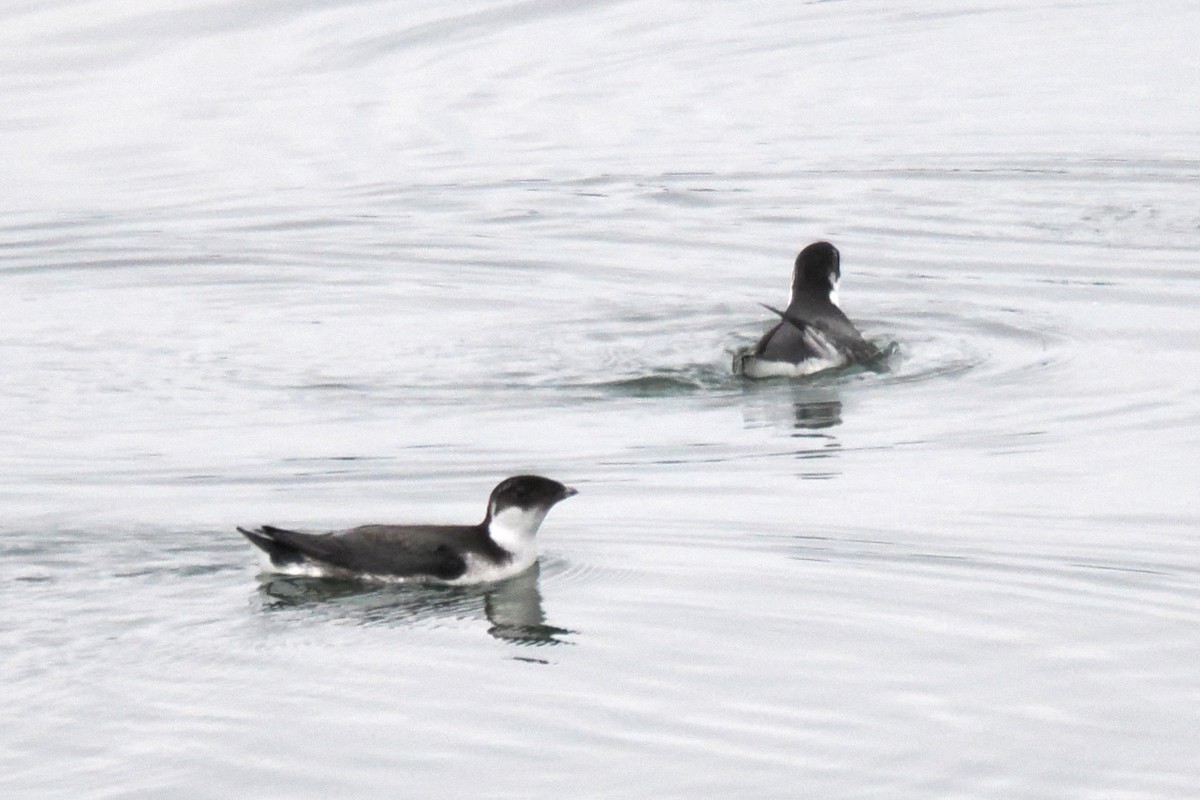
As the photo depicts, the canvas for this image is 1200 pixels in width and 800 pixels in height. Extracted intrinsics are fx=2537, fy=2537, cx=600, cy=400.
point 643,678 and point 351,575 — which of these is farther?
point 351,575

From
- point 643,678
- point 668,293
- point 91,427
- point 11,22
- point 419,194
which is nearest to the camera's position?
point 643,678

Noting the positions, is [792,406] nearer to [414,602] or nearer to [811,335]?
[811,335]

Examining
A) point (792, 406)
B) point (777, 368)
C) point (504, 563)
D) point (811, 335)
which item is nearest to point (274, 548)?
point (504, 563)

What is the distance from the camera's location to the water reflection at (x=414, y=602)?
11.2 metres

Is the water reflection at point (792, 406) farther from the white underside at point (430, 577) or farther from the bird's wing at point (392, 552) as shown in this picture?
the bird's wing at point (392, 552)

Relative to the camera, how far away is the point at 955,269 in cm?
2039

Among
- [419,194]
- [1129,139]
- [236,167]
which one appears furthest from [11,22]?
[1129,139]

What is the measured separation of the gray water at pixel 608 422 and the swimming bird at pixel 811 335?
36 centimetres

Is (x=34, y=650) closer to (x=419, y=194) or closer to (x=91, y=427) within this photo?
(x=91, y=427)

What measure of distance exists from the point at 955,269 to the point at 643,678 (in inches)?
428

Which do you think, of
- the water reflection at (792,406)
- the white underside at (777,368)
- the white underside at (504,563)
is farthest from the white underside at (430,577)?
the white underside at (777,368)

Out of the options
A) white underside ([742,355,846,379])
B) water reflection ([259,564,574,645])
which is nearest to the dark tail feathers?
water reflection ([259,564,574,645])

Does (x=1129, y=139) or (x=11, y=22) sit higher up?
(x=11, y=22)

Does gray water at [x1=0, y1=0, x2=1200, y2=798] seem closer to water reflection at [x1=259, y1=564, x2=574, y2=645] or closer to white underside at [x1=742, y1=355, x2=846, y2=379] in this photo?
water reflection at [x1=259, y1=564, x2=574, y2=645]
